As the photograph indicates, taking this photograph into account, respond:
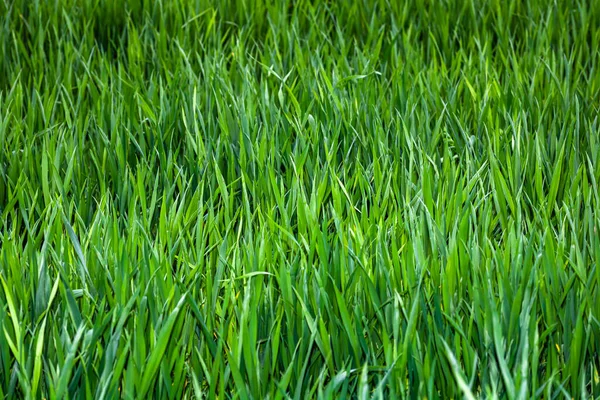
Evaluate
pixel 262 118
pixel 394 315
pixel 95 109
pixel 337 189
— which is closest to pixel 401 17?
pixel 262 118

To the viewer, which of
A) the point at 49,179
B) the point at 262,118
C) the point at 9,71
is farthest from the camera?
the point at 9,71

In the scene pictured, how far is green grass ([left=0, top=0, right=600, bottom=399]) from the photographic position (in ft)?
3.82

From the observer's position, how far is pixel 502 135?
1.87 meters

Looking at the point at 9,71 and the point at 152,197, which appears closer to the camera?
the point at 152,197

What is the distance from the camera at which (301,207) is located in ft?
4.85

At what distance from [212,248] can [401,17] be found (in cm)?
146

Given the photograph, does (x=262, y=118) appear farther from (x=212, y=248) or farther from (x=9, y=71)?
(x=9, y=71)

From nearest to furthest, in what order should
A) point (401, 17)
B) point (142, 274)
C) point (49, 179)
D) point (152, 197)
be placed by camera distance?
1. point (142, 274)
2. point (152, 197)
3. point (49, 179)
4. point (401, 17)

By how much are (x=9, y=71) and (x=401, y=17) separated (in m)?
1.18

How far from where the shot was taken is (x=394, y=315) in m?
1.18

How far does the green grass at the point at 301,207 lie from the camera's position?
3.82 ft

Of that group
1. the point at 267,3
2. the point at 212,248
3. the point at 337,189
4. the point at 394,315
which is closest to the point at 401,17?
the point at 267,3

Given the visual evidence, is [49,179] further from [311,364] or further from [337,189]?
[311,364]

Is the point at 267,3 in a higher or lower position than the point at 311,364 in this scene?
higher
